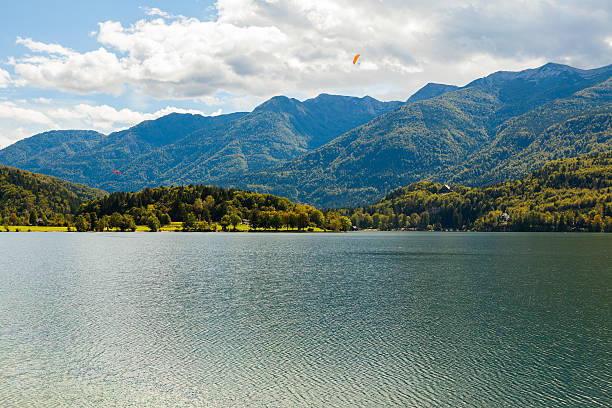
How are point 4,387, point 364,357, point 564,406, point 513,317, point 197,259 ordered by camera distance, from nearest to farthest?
1. point 564,406
2. point 4,387
3. point 364,357
4. point 513,317
5. point 197,259

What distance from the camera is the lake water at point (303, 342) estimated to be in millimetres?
28070

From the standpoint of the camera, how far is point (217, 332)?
42406mm

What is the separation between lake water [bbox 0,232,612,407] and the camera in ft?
92.1

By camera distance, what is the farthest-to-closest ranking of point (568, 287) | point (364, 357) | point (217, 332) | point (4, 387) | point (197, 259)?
point (197, 259)
point (568, 287)
point (217, 332)
point (364, 357)
point (4, 387)

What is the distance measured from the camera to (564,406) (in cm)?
2622

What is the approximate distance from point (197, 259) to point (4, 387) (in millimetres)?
86791

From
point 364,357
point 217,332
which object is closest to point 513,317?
point 364,357

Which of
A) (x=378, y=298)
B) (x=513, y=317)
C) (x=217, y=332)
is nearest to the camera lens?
(x=217, y=332)

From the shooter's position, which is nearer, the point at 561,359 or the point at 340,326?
the point at 561,359

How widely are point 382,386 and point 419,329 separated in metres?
16.2

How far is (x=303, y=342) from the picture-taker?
128ft

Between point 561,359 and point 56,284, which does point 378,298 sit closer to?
point 561,359

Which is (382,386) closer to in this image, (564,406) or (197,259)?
(564,406)

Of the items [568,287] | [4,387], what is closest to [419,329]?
[4,387]
